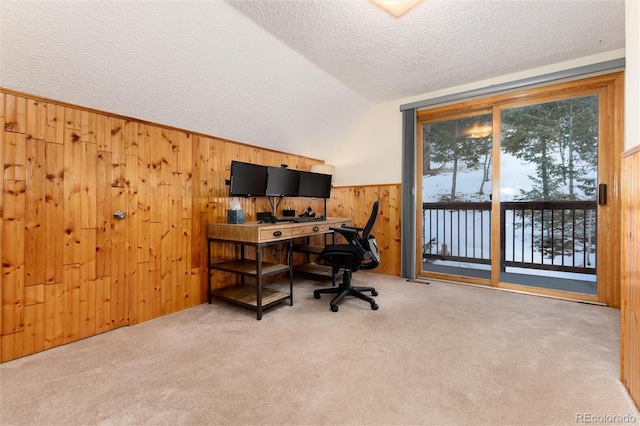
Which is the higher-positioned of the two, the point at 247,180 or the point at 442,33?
the point at 442,33

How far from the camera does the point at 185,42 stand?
2.04 metres

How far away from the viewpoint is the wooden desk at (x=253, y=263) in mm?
2441

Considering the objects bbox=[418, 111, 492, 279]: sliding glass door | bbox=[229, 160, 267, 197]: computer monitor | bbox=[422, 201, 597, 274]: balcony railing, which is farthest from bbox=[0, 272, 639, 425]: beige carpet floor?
bbox=[418, 111, 492, 279]: sliding glass door

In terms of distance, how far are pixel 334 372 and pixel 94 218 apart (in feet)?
6.99

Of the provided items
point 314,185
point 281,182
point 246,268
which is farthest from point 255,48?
point 246,268

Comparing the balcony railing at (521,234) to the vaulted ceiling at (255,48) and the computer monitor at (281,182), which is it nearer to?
the vaulted ceiling at (255,48)

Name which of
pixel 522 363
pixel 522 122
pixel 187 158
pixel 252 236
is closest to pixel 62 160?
pixel 187 158

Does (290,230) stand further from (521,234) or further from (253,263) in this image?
(521,234)

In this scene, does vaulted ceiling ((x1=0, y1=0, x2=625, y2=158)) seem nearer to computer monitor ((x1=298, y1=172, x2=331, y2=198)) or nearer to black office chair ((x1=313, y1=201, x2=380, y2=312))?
computer monitor ((x1=298, y1=172, x2=331, y2=198))

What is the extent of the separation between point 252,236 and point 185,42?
1.61 meters

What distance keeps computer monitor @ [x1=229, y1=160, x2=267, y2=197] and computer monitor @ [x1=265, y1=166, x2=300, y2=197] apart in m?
0.06

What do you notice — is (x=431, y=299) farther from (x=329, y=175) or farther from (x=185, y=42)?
(x=185, y=42)

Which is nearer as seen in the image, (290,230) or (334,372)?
(334,372)

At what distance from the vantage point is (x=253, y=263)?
2.96 m
